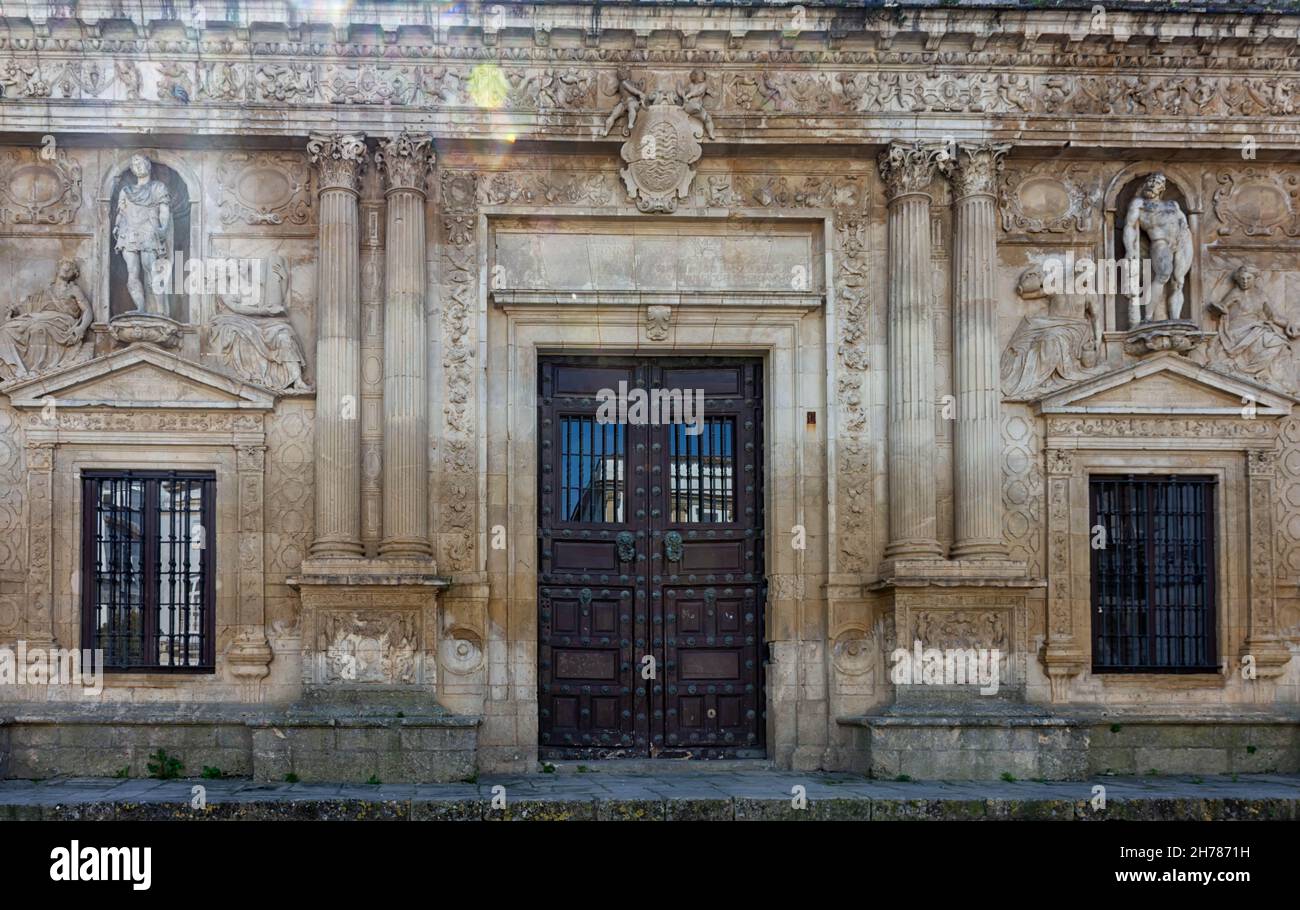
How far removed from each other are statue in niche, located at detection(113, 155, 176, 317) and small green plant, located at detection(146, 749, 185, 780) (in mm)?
4763

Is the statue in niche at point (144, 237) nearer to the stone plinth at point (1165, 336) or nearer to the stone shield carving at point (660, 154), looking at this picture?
the stone shield carving at point (660, 154)

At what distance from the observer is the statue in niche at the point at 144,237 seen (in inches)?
675

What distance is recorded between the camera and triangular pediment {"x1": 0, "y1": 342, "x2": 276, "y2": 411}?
55.8ft

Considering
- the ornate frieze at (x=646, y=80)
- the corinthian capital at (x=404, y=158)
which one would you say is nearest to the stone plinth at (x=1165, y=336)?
the ornate frieze at (x=646, y=80)

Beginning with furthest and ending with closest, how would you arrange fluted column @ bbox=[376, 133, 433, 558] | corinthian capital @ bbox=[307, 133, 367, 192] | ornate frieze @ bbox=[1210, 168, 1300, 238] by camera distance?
1. ornate frieze @ bbox=[1210, 168, 1300, 238]
2. corinthian capital @ bbox=[307, 133, 367, 192]
3. fluted column @ bbox=[376, 133, 433, 558]

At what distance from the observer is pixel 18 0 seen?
1659cm

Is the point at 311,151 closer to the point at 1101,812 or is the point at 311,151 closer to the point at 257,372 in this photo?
the point at 257,372

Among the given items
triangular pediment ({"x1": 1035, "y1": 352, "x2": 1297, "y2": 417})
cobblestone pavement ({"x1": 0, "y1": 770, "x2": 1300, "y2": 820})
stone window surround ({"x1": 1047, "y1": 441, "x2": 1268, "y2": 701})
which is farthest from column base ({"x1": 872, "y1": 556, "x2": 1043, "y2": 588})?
cobblestone pavement ({"x1": 0, "y1": 770, "x2": 1300, "y2": 820})

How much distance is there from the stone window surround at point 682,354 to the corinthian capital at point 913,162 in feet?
2.98

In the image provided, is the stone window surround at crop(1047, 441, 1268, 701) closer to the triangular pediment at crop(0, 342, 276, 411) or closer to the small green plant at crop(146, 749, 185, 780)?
the triangular pediment at crop(0, 342, 276, 411)

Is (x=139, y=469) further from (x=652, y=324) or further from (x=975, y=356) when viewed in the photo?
(x=975, y=356)

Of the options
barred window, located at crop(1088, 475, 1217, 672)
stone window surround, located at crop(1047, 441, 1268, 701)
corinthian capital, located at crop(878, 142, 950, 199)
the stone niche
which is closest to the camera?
the stone niche

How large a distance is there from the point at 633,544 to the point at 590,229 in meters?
3.60

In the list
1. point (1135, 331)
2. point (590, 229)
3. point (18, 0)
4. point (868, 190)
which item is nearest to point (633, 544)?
point (590, 229)
